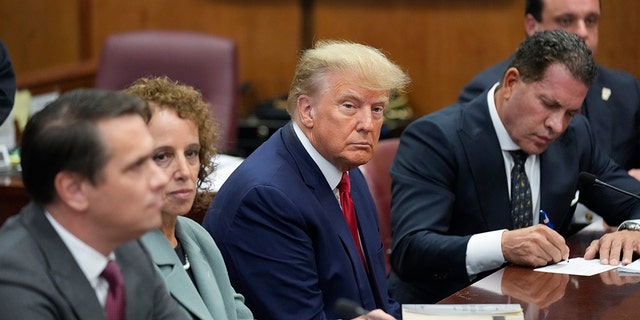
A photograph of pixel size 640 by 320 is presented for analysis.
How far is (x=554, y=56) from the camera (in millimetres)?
3082

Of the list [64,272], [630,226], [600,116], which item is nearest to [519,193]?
[630,226]

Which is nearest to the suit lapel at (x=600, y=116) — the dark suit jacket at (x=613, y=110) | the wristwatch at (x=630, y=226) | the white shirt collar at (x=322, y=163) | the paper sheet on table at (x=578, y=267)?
the dark suit jacket at (x=613, y=110)

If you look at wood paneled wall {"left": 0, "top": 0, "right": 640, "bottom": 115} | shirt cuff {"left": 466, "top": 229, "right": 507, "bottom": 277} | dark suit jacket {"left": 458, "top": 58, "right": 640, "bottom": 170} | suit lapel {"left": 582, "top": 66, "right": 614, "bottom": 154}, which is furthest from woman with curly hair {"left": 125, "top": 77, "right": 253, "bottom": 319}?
wood paneled wall {"left": 0, "top": 0, "right": 640, "bottom": 115}

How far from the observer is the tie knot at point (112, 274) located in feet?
5.93

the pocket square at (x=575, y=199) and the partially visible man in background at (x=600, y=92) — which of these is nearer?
the pocket square at (x=575, y=199)

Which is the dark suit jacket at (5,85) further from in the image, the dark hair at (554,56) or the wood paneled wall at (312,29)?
the wood paneled wall at (312,29)

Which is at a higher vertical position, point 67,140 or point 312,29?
point 67,140

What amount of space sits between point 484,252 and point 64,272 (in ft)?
4.89

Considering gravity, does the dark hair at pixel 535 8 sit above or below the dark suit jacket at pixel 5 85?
above

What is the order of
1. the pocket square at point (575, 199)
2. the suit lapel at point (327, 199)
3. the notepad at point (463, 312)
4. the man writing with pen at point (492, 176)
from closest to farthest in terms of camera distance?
1. the notepad at point (463, 312)
2. the suit lapel at point (327, 199)
3. the man writing with pen at point (492, 176)
4. the pocket square at point (575, 199)

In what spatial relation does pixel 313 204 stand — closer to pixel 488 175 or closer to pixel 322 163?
pixel 322 163

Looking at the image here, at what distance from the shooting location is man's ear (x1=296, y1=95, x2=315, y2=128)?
2.71m

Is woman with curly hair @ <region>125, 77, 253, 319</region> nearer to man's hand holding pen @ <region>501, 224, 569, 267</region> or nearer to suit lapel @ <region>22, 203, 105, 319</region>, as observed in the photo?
suit lapel @ <region>22, 203, 105, 319</region>

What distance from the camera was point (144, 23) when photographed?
6754 millimetres
